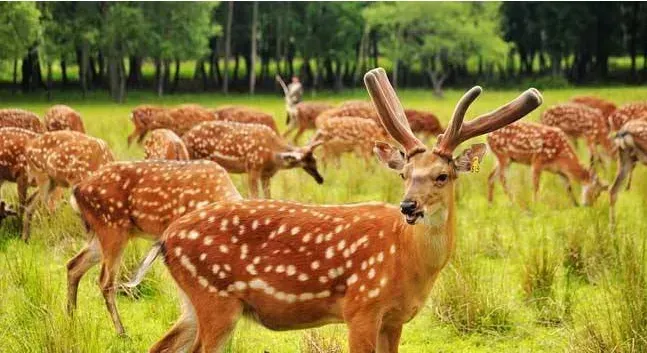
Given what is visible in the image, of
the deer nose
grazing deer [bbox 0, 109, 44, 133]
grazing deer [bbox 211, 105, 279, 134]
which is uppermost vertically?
the deer nose

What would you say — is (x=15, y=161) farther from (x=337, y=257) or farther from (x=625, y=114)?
(x=625, y=114)

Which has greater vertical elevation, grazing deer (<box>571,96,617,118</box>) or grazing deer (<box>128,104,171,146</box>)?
grazing deer (<box>571,96,617,118</box>)

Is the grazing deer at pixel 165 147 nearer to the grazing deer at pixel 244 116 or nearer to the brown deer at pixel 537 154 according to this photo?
the brown deer at pixel 537 154

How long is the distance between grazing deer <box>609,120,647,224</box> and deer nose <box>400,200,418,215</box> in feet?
20.6

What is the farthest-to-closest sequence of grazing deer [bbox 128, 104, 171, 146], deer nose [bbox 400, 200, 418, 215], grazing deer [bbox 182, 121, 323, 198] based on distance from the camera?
grazing deer [bbox 128, 104, 171, 146], grazing deer [bbox 182, 121, 323, 198], deer nose [bbox 400, 200, 418, 215]

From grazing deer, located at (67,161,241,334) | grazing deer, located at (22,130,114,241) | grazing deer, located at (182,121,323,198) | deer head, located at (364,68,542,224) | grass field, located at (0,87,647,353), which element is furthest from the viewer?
grazing deer, located at (182,121,323,198)

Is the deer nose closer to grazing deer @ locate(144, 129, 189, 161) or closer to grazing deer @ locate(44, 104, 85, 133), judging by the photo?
grazing deer @ locate(144, 129, 189, 161)

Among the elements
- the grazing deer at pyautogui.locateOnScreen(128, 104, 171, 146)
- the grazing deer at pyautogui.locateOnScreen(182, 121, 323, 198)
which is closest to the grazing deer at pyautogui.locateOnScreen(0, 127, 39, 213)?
the grazing deer at pyautogui.locateOnScreen(182, 121, 323, 198)

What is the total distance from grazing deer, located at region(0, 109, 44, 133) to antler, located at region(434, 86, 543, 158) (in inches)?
373

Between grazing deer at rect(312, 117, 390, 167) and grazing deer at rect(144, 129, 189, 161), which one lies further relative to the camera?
grazing deer at rect(312, 117, 390, 167)

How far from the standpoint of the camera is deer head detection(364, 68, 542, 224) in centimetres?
412

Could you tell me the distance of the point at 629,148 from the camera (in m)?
10.0

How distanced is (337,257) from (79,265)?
103 inches

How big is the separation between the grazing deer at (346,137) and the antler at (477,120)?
9.81 m
